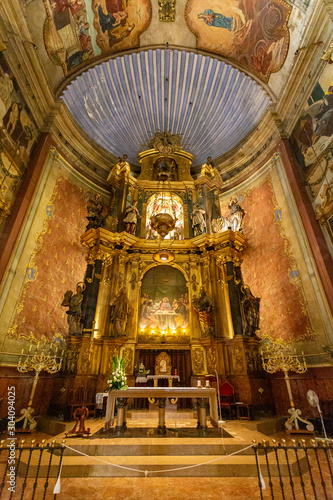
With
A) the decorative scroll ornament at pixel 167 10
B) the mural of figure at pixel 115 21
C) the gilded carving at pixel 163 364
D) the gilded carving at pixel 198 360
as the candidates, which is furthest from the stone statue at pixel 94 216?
the decorative scroll ornament at pixel 167 10

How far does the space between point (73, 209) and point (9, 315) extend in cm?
574

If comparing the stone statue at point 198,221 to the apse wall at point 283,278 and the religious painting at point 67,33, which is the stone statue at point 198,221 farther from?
the religious painting at point 67,33

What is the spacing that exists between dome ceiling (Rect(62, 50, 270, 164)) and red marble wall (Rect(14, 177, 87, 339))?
5.02 m

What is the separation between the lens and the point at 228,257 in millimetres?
11727

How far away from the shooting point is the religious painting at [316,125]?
28.9ft

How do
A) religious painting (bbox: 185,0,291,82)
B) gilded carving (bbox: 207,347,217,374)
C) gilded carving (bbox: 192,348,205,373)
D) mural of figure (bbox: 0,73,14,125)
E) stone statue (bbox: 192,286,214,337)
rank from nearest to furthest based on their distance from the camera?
mural of figure (bbox: 0,73,14,125) → gilded carving (bbox: 207,347,217,374) → gilded carving (bbox: 192,348,205,373) → stone statue (bbox: 192,286,214,337) → religious painting (bbox: 185,0,291,82)

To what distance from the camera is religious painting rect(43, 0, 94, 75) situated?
10.4m

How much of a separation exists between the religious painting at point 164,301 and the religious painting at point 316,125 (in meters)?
6.84

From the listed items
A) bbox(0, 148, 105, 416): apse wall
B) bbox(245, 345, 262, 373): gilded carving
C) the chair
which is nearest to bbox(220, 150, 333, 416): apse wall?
bbox(245, 345, 262, 373): gilded carving

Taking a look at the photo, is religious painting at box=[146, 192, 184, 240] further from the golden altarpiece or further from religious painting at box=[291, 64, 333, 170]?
religious painting at box=[291, 64, 333, 170]

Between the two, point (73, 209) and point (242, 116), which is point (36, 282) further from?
point (242, 116)

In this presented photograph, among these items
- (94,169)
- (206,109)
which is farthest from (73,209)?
(206,109)

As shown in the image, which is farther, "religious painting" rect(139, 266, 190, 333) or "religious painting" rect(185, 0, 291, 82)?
"religious painting" rect(139, 266, 190, 333)

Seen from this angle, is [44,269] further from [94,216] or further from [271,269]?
[271,269]
